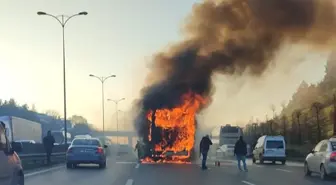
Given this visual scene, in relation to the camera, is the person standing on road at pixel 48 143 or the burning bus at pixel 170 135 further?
the burning bus at pixel 170 135

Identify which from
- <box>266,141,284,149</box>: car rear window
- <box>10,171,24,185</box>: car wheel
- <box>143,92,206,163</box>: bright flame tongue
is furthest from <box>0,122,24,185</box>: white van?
<box>266,141,284,149</box>: car rear window

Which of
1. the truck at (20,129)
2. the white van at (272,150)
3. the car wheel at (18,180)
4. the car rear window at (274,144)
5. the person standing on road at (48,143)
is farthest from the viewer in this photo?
the truck at (20,129)

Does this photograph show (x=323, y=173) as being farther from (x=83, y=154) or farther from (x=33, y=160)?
(x=33, y=160)

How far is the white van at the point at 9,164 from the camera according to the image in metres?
12.0

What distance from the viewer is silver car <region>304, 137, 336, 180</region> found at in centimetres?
2369

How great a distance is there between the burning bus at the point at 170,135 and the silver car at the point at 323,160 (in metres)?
15.4

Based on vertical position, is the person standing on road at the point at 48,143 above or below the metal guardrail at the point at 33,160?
above

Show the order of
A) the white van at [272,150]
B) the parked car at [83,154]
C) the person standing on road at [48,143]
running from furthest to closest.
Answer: the white van at [272,150] < the person standing on road at [48,143] < the parked car at [83,154]

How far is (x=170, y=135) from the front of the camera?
41.2 metres

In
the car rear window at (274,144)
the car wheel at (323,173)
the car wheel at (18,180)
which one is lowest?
the car wheel at (323,173)

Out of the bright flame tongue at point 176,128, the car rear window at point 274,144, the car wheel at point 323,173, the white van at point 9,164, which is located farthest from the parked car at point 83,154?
the white van at point 9,164

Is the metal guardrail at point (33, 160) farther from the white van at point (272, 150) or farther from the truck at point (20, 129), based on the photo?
the white van at point (272, 150)

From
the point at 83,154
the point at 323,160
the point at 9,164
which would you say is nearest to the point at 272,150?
the point at 83,154

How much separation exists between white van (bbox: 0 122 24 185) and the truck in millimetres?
29238
